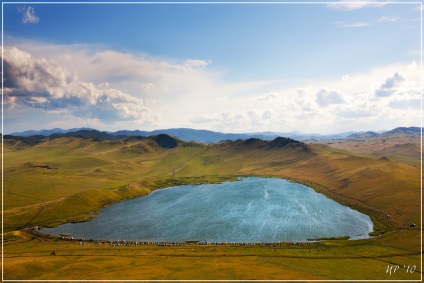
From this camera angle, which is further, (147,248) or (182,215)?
(182,215)

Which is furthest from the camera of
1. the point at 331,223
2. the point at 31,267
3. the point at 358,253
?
the point at 331,223

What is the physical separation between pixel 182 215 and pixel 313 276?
353 feet

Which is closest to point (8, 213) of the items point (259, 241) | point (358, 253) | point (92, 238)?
point (92, 238)

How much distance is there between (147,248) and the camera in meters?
129

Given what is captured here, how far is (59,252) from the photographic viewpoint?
12388cm

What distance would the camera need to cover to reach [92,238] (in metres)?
150

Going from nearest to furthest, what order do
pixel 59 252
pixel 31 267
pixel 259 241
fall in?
pixel 31 267
pixel 59 252
pixel 259 241

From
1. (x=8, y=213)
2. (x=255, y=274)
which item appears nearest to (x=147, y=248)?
(x=255, y=274)

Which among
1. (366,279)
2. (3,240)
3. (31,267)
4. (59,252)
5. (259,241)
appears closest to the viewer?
(366,279)

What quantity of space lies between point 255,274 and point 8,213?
170658 millimetres

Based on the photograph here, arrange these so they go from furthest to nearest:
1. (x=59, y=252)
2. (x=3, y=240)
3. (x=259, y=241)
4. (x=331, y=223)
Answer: (x=331, y=223) < (x=3, y=240) < (x=259, y=241) < (x=59, y=252)

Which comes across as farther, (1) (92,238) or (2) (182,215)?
(2) (182,215)

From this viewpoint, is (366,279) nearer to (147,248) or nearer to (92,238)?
(147,248)

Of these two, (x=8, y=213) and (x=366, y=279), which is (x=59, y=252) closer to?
(x=8, y=213)
